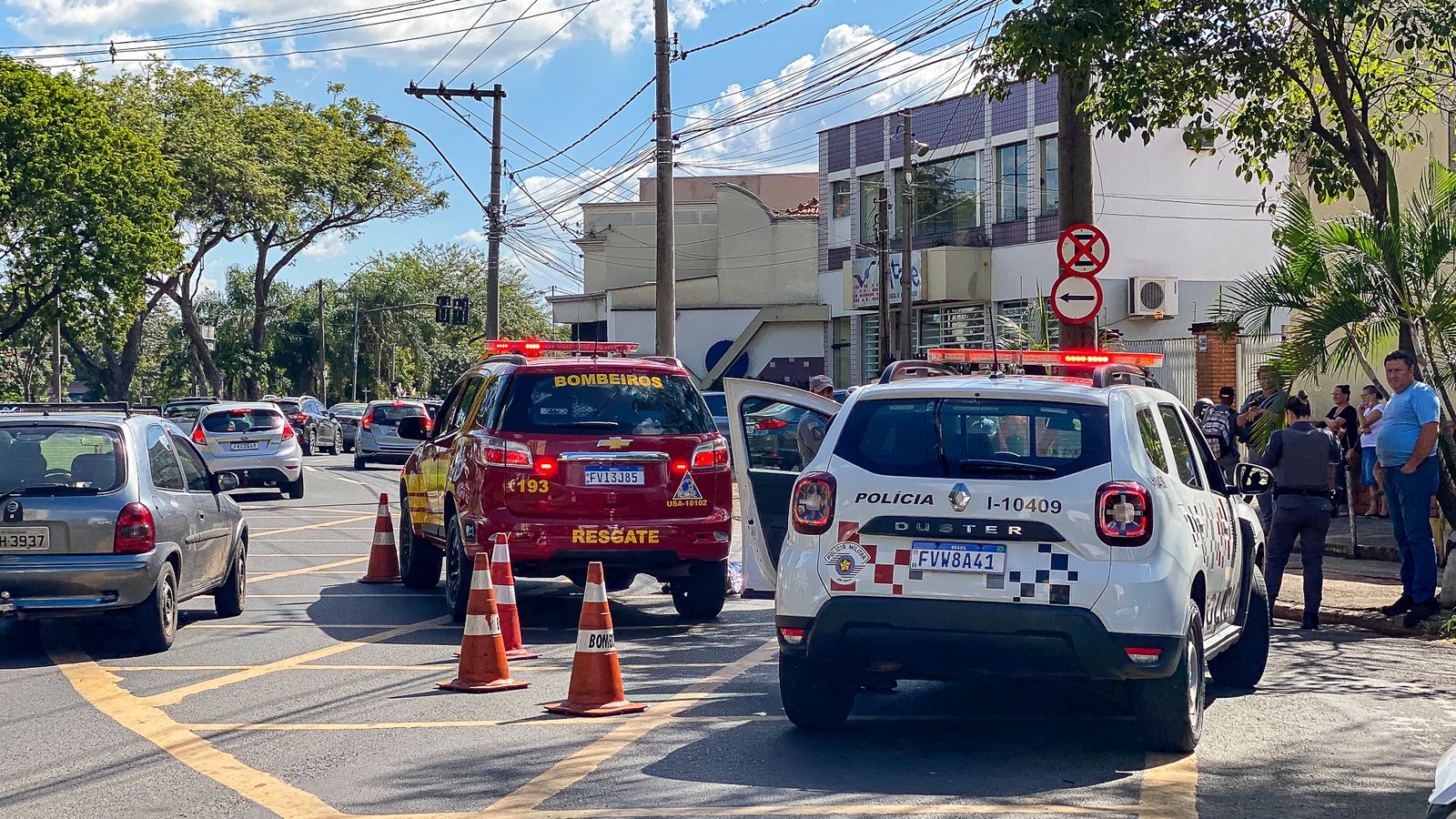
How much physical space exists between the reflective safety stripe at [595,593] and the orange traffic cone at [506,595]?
172cm

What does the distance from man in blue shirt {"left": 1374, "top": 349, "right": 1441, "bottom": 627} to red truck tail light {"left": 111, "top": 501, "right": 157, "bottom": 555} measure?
845 centimetres

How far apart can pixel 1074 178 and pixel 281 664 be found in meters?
7.88

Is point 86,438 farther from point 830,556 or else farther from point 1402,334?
point 1402,334

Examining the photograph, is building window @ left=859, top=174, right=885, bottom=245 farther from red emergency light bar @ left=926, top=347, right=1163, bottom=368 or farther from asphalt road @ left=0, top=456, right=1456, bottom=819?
red emergency light bar @ left=926, top=347, right=1163, bottom=368

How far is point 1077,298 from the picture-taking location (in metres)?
13.4

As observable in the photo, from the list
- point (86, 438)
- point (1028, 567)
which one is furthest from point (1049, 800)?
point (86, 438)

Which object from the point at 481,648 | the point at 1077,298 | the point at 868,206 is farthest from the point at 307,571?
the point at 868,206

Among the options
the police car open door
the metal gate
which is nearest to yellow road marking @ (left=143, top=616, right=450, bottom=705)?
the police car open door

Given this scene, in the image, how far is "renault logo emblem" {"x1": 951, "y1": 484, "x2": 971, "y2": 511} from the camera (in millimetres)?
7012

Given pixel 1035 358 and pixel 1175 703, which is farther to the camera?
pixel 1035 358

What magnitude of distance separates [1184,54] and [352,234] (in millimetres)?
51054

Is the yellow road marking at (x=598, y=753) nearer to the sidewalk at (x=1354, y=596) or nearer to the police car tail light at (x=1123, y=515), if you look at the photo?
the police car tail light at (x=1123, y=515)

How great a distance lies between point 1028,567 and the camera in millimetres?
6906

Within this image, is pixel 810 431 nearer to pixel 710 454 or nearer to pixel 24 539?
pixel 710 454
